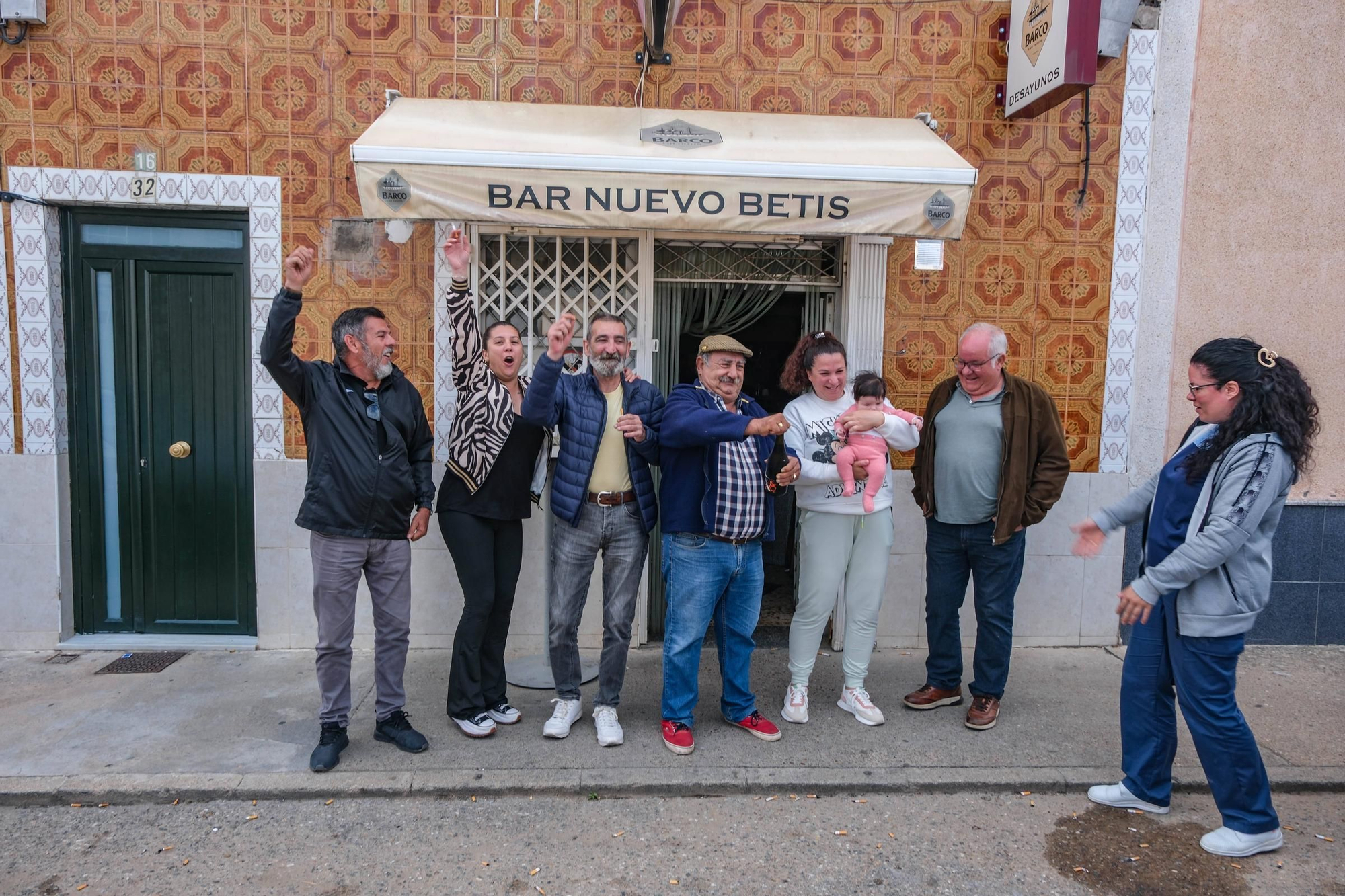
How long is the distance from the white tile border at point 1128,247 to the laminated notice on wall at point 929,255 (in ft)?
3.56

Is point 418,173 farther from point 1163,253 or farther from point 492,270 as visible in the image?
point 1163,253

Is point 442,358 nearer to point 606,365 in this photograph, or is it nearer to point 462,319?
point 462,319

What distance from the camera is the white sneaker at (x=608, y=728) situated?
385cm

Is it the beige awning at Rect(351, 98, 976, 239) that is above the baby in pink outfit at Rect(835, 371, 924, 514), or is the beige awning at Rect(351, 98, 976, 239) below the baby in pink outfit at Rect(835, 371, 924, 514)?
above

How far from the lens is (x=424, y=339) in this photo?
16.1 feet

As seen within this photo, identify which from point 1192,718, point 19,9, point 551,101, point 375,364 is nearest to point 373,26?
point 551,101

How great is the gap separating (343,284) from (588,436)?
2.05 metres

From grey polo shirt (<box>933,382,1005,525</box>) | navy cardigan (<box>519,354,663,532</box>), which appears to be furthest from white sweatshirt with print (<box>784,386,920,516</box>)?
navy cardigan (<box>519,354,663,532</box>)

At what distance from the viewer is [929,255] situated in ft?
16.4

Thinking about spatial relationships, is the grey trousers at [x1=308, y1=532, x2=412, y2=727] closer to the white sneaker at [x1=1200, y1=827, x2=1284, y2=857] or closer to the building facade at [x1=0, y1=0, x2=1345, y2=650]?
the building facade at [x1=0, y1=0, x2=1345, y2=650]

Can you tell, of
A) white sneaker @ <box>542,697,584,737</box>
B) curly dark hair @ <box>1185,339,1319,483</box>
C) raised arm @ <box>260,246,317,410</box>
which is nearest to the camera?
curly dark hair @ <box>1185,339,1319,483</box>

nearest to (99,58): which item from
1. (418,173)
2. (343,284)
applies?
(343,284)

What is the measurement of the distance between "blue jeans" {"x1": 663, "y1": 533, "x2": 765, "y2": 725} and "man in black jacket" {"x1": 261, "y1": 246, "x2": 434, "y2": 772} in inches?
46.0

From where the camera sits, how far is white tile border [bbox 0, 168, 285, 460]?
4.75 meters
